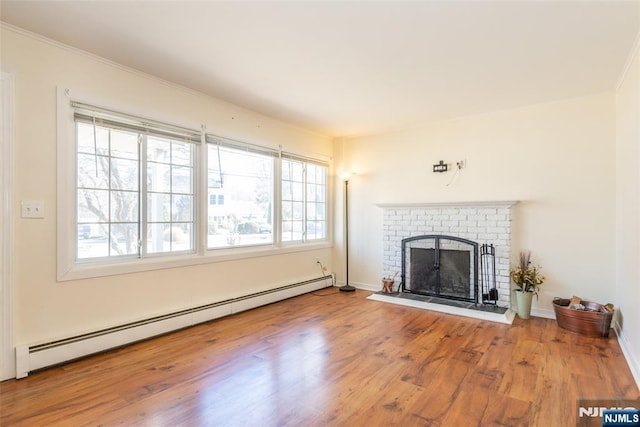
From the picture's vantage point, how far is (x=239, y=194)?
4.12 meters

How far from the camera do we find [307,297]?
186 inches

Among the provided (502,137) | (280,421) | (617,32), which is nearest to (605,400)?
(280,421)

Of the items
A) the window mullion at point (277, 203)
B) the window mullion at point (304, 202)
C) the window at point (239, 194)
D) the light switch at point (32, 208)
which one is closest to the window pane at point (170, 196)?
the window at point (239, 194)

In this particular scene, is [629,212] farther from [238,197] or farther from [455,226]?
[238,197]

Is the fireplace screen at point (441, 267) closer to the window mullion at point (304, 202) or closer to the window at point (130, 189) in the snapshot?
the window mullion at point (304, 202)

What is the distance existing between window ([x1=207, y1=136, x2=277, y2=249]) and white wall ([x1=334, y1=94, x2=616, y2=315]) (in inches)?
78.6

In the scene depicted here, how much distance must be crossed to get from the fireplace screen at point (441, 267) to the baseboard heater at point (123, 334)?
1.96 metres

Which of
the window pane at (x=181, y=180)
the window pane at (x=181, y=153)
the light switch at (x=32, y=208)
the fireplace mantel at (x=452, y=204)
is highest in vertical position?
the window pane at (x=181, y=153)

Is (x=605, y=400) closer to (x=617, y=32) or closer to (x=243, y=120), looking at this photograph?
(x=617, y=32)

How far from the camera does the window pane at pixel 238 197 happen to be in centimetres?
381

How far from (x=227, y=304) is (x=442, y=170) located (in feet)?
10.8

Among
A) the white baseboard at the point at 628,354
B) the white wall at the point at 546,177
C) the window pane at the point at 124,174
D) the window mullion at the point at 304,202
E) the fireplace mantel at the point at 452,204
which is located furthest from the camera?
the window mullion at the point at 304,202

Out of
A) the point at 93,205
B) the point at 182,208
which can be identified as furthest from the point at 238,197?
the point at 93,205

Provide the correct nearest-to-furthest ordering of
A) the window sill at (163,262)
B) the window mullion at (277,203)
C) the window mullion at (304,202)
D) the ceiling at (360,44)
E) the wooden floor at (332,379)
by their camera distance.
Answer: the wooden floor at (332,379) < the ceiling at (360,44) < the window sill at (163,262) < the window mullion at (277,203) < the window mullion at (304,202)
